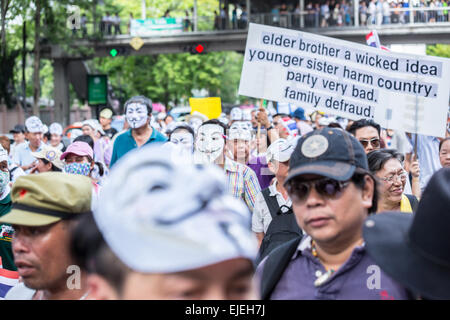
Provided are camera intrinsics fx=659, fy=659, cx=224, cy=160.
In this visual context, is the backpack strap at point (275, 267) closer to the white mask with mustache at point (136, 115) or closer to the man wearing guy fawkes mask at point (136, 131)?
the man wearing guy fawkes mask at point (136, 131)

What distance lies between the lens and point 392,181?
4914 millimetres

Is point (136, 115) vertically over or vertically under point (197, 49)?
under

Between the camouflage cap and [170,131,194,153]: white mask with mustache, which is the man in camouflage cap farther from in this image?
[170,131,194,153]: white mask with mustache

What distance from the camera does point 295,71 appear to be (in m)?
7.31

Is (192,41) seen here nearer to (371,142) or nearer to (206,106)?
(206,106)

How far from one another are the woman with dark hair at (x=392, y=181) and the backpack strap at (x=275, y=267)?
6.63 ft

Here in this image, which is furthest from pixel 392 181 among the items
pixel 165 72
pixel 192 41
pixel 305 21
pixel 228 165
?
pixel 165 72

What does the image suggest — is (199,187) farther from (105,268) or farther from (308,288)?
(308,288)

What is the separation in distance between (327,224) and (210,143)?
4.00 m

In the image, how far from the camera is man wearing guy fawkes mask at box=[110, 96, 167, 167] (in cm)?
763

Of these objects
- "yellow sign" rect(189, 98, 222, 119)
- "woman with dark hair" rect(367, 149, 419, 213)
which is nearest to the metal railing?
"yellow sign" rect(189, 98, 222, 119)

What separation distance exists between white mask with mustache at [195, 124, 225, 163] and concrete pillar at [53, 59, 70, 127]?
3676 centimetres

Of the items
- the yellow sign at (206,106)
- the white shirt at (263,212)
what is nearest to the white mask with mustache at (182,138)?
the white shirt at (263,212)
